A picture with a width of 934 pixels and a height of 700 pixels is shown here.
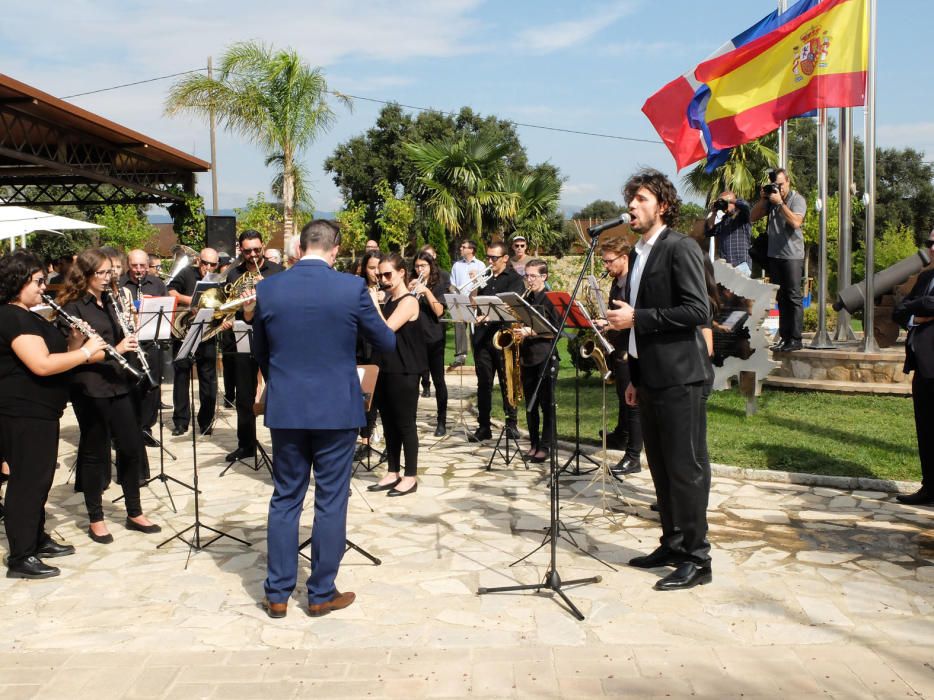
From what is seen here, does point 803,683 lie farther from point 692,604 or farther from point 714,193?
point 714,193

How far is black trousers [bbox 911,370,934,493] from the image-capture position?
6.64 meters

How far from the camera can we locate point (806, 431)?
8.84 meters

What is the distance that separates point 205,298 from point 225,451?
2.05 m

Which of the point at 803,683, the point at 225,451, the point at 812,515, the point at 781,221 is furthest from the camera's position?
the point at 781,221

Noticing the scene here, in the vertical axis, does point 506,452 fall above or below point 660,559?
above

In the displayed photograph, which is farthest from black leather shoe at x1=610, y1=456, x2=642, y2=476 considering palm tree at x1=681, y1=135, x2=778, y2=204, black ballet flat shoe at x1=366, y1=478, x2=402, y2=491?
palm tree at x1=681, y1=135, x2=778, y2=204

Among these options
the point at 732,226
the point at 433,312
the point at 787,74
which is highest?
the point at 787,74

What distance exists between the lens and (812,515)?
21.1ft

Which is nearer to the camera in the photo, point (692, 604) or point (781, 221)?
point (692, 604)

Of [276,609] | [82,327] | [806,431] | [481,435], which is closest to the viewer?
[276,609]

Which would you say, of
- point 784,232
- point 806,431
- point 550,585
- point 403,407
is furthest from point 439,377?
point 550,585

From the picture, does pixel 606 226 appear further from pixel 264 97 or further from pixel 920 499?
pixel 264 97

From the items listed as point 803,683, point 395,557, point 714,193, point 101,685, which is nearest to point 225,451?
point 395,557

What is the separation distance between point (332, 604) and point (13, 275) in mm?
2705
